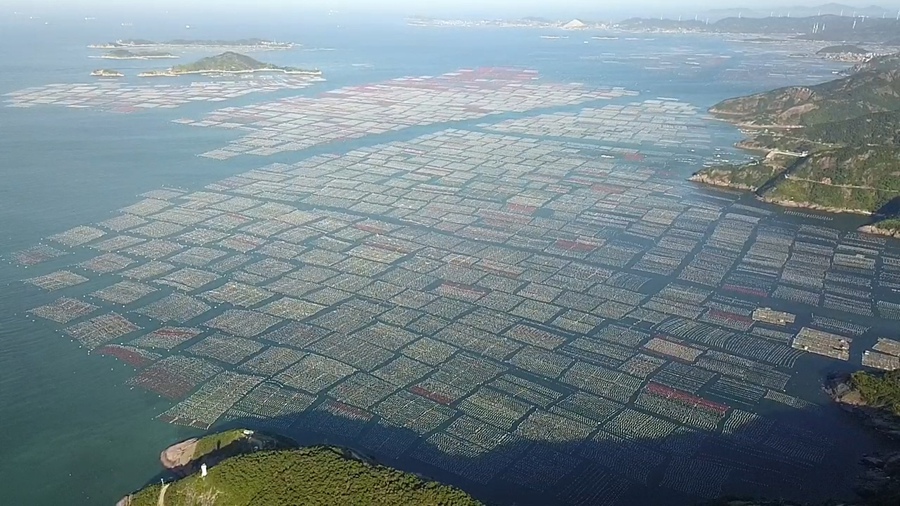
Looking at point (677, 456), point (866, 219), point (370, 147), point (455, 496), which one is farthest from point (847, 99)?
point (455, 496)

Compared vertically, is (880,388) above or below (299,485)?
below

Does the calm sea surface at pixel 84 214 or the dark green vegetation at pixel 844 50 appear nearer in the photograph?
the calm sea surface at pixel 84 214

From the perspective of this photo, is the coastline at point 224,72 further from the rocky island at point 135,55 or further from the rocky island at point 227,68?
the rocky island at point 135,55

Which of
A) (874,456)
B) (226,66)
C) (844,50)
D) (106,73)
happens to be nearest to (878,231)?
(874,456)

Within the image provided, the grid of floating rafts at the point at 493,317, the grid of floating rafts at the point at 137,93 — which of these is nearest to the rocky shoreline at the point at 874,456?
the grid of floating rafts at the point at 493,317

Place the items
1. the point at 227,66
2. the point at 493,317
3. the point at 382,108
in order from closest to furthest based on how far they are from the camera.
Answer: the point at 493,317
the point at 382,108
the point at 227,66

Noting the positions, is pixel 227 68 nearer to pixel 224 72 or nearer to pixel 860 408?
pixel 224 72

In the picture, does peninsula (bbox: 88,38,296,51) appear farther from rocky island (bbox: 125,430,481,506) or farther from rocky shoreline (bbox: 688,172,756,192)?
rocky island (bbox: 125,430,481,506)
